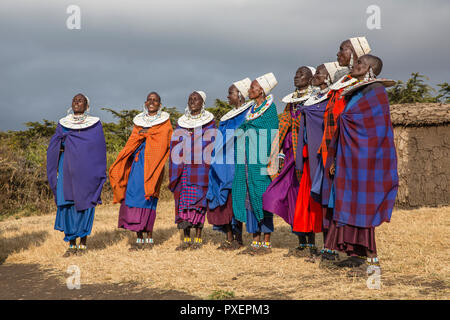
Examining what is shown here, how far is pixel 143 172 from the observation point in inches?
287

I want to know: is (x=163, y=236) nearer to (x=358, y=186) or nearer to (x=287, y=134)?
(x=287, y=134)

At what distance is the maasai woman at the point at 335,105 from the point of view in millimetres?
5430

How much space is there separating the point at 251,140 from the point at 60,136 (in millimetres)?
3006

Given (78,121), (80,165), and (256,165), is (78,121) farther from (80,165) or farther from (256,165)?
(256,165)

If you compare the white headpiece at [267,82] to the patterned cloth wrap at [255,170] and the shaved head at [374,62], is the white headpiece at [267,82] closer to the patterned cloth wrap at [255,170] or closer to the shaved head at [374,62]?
the patterned cloth wrap at [255,170]

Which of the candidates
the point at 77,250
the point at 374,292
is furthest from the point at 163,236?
the point at 374,292

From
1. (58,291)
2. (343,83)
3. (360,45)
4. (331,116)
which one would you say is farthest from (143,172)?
(360,45)

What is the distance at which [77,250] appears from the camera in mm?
6949

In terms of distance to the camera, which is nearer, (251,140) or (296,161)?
(296,161)

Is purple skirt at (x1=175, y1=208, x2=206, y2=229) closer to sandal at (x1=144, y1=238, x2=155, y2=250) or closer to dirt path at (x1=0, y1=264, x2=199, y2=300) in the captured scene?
sandal at (x1=144, y1=238, x2=155, y2=250)

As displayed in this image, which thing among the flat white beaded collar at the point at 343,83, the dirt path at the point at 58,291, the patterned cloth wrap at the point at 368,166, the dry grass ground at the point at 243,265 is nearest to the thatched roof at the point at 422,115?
the dry grass ground at the point at 243,265

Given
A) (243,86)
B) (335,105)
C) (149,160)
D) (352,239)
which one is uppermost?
(243,86)

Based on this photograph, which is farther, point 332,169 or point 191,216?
point 191,216

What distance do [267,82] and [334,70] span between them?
42.4 inches
